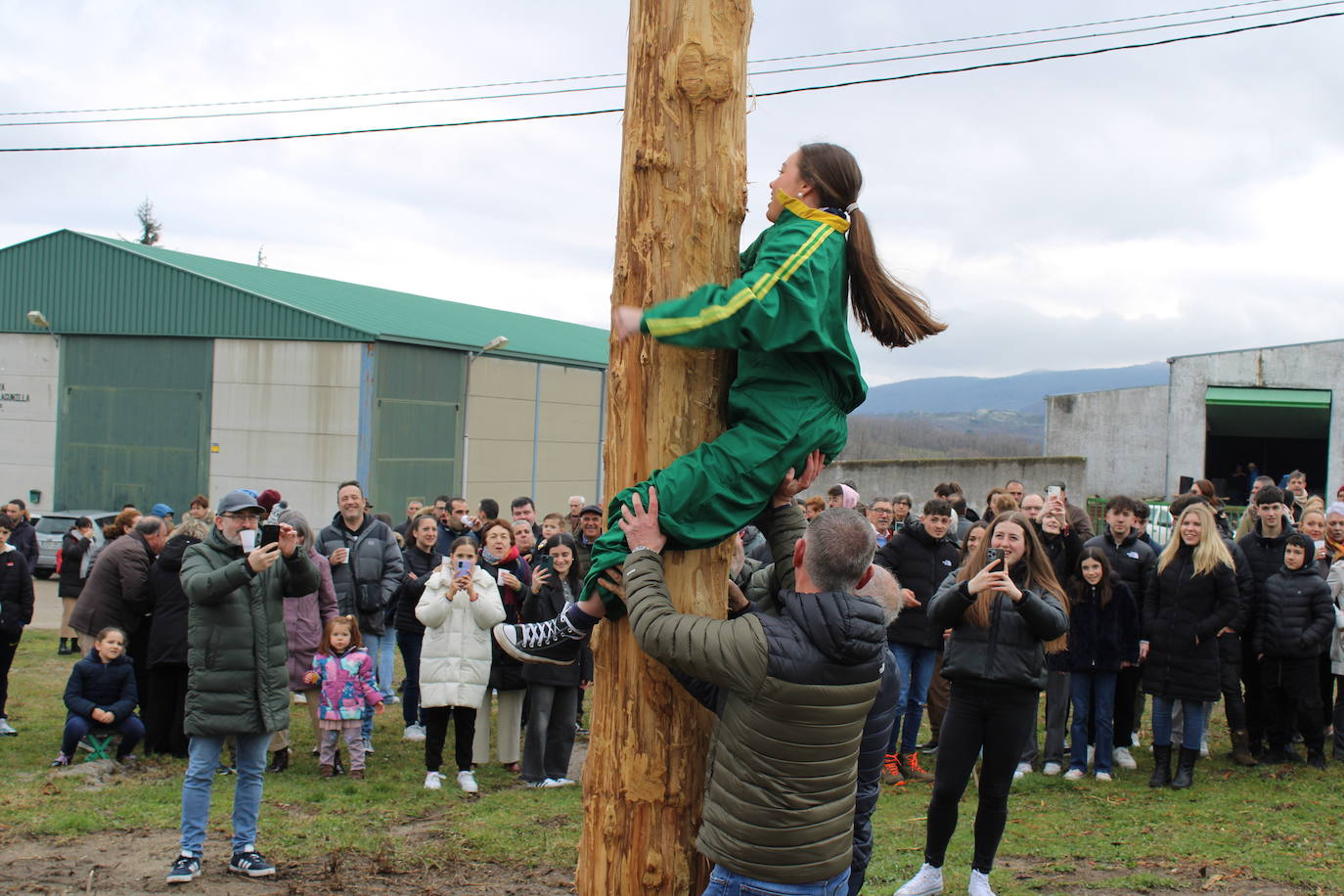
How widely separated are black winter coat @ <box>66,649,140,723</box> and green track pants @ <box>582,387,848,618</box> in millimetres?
6877

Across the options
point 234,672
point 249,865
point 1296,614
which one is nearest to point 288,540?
point 234,672

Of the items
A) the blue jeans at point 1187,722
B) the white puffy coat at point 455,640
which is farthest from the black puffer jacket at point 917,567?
the white puffy coat at point 455,640

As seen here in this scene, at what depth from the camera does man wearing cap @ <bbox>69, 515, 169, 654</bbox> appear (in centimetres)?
920

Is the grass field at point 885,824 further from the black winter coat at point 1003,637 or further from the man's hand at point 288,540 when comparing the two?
the man's hand at point 288,540

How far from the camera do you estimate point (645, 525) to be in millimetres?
3133

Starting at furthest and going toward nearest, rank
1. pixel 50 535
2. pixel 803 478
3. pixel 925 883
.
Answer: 1. pixel 50 535
2. pixel 925 883
3. pixel 803 478

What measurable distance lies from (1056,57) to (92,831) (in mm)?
11209

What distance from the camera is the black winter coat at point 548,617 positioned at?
8.35 meters

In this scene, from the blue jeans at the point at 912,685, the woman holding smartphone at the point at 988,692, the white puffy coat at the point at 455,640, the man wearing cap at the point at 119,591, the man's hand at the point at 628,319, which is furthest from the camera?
the man wearing cap at the point at 119,591

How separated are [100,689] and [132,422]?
54.0 feet

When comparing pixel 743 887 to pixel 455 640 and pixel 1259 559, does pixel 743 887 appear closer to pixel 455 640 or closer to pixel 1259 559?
pixel 455 640

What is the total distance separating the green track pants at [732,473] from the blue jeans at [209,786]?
3.72 metres

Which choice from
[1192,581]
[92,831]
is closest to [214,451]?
[92,831]

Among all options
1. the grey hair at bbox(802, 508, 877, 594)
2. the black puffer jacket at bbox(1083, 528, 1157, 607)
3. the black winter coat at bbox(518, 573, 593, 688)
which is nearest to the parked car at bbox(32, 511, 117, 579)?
the black winter coat at bbox(518, 573, 593, 688)
